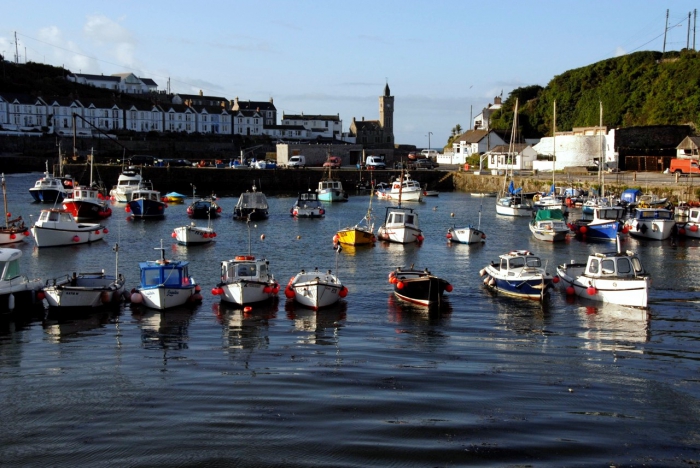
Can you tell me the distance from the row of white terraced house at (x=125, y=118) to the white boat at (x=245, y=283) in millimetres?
119837

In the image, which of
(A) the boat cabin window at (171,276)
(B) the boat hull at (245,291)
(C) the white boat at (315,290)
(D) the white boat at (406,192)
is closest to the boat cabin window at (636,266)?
(C) the white boat at (315,290)

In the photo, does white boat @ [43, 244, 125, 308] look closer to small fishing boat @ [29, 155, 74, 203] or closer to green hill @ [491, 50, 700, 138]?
small fishing boat @ [29, 155, 74, 203]

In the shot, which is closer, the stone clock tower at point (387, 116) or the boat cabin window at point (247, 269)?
the boat cabin window at point (247, 269)

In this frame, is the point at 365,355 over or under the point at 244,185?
under

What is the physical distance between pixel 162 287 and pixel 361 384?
38.2 ft

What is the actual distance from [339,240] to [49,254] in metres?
17.6

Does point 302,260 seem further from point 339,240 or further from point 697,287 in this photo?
point 697,287

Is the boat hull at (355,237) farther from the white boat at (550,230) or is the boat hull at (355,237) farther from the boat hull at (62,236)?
the boat hull at (62,236)

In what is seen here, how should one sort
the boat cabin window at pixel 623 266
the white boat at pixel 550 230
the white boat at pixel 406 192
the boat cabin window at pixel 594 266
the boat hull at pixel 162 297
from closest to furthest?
the boat hull at pixel 162 297 < the boat cabin window at pixel 623 266 < the boat cabin window at pixel 594 266 < the white boat at pixel 550 230 < the white boat at pixel 406 192

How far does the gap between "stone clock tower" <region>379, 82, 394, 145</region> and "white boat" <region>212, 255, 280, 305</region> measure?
159 meters

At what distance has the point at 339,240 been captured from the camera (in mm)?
48406

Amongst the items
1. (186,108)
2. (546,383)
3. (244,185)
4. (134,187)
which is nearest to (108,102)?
(186,108)

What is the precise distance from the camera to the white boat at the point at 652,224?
1987 inches

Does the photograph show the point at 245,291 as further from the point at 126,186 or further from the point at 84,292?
the point at 126,186
